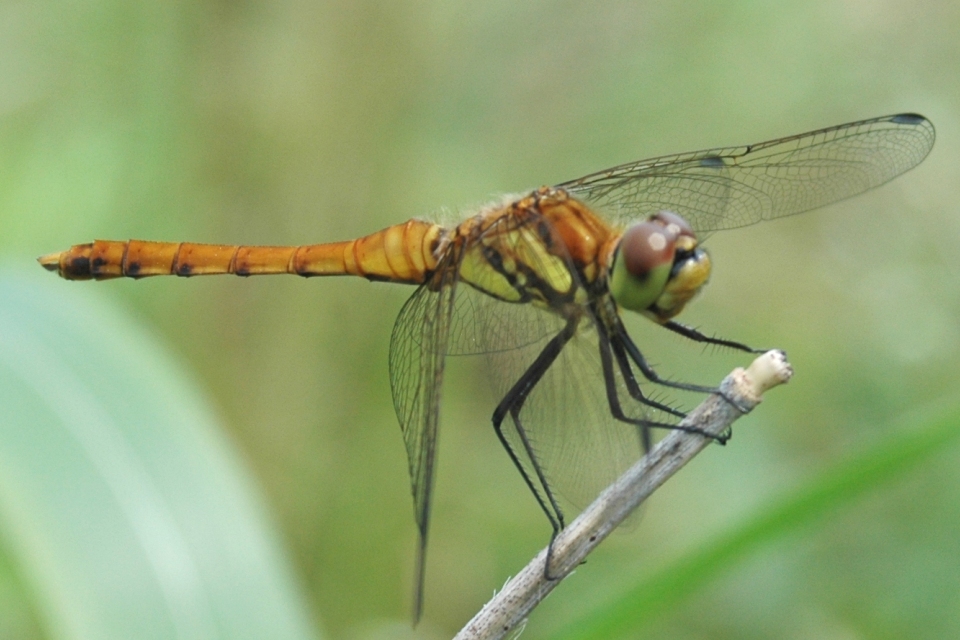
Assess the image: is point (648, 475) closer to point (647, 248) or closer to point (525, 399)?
point (647, 248)

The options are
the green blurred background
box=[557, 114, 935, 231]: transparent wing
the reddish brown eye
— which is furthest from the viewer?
the green blurred background

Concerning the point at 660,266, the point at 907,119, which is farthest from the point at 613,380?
the point at 907,119

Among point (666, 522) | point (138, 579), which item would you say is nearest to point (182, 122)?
point (138, 579)

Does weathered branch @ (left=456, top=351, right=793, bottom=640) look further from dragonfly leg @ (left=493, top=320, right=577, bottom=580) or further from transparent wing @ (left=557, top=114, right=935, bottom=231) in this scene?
transparent wing @ (left=557, top=114, right=935, bottom=231)

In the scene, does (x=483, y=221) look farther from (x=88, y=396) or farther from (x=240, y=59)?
(x=240, y=59)

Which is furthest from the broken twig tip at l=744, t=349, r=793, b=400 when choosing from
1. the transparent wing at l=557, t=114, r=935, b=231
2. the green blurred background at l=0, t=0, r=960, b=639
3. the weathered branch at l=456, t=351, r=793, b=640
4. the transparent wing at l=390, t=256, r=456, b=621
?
the green blurred background at l=0, t=0, r=960, b=639

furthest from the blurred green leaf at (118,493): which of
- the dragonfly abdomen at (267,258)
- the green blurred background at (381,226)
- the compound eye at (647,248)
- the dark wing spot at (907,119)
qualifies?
the dark wing spot at (907,119)
